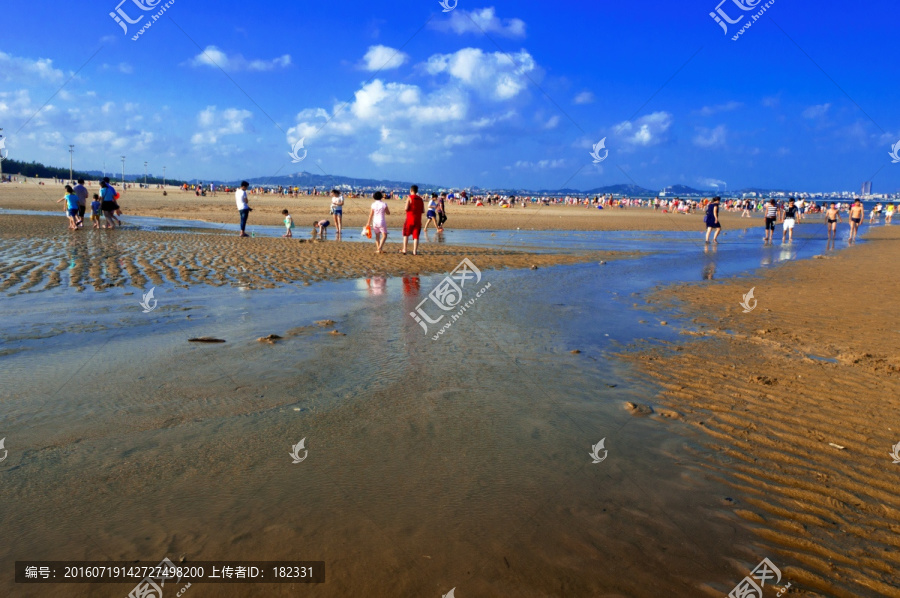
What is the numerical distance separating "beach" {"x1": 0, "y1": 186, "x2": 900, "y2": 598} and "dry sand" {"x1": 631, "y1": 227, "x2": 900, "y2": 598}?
0.02m

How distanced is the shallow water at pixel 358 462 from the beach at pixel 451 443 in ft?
0.06

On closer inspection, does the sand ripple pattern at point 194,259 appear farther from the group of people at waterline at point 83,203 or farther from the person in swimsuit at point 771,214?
the person in swimsuit at point 771,214

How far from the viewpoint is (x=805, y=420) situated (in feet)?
16.1

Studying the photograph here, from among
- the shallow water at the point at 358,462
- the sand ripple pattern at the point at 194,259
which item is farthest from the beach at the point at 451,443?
the sand ripple pattern at the point at 194,259

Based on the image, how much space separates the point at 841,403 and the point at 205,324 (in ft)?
24.4

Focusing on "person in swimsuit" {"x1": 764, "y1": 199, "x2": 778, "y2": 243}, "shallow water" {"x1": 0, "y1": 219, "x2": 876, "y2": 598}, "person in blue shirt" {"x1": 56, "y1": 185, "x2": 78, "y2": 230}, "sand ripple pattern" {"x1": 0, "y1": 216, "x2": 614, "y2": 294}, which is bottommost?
"shallow water" {"x1": 0, "y1": 219, "x2": 876, "y2": 598}

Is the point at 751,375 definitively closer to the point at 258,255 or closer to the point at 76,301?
the point at 76,301

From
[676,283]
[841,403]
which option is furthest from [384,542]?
[676,283]

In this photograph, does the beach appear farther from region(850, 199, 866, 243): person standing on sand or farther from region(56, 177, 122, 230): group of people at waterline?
region(850, 199, 866, 243): person standing on sand

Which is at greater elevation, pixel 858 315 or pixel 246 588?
pixel 858 315

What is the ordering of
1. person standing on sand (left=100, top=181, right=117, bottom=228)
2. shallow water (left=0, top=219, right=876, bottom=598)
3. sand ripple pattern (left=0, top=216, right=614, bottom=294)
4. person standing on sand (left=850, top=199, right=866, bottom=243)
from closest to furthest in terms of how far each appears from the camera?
1. shallow water (left=0, top=219, right=876, bottom=598)
2. sand ripple pattern (left=0, top=216, right=614, bottom=294)
3. person standing on sand (left=100, top=181, right=117, bottom=228)
4. person standing on sand (left=850, top=199, right=866, bottom=243)

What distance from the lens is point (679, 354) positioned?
22.7ft

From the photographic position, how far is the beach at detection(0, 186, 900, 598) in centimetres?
299

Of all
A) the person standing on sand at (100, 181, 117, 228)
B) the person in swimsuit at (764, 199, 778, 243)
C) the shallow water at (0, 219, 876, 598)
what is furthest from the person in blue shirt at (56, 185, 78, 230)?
the person in swimsuit at (764, 199, 778, 243)
